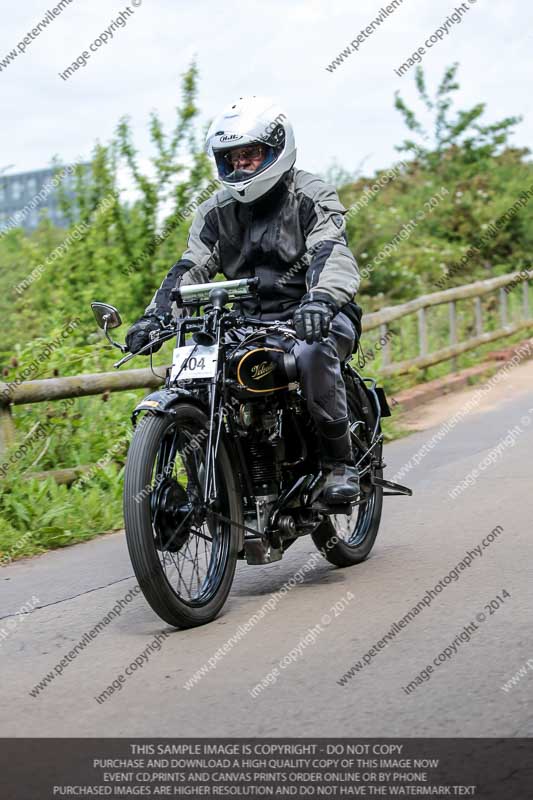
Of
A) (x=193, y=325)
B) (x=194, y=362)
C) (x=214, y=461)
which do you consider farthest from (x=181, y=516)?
(x=193, y=325)

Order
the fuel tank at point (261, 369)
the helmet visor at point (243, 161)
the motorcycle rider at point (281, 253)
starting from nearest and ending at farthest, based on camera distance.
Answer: the fuel tank at point (261, 369), the motorcycle rider at point (281, 253), the helmet visor at point (243, 161)

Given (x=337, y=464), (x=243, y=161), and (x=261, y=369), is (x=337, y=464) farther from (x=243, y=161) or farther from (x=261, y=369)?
(x=243, y=161)

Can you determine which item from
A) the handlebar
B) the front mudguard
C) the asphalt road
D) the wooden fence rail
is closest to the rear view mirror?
the handlebar

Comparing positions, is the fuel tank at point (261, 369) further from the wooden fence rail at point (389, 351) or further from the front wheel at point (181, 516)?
the wooden fence rail at point (389, 351)

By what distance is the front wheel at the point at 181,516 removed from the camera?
16.3 ft

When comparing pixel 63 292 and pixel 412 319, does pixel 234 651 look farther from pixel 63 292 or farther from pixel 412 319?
pixel 412 319

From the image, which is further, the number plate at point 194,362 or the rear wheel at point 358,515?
the rear wheel at point 358,515

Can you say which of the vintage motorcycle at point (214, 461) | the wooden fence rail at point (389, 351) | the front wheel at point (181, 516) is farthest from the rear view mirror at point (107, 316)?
Answer: the wooden fence rail at point (389, 351)

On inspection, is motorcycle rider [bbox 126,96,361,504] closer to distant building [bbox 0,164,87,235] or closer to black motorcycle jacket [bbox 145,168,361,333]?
black motorcycle jacket [bbox 145,168,361,333]

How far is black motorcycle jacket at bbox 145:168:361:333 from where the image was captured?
5855 mm

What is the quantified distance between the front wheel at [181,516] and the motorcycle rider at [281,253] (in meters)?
0.55
